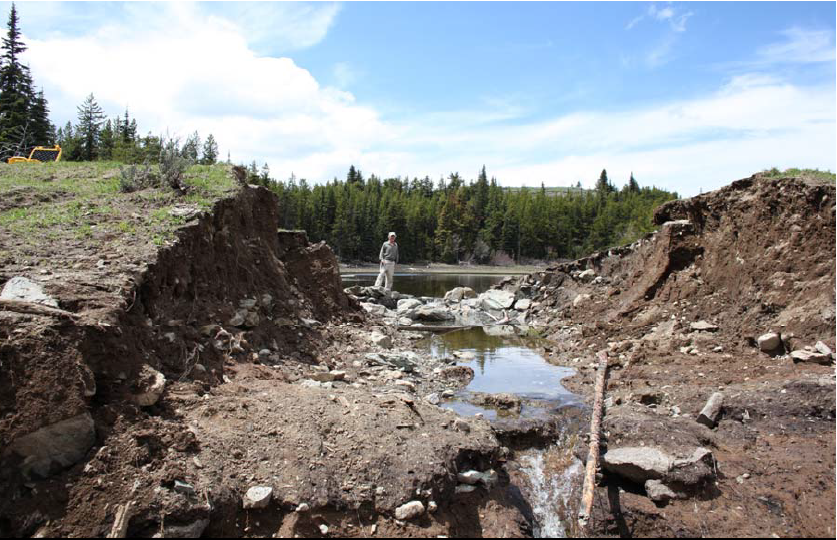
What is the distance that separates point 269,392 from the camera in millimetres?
6902

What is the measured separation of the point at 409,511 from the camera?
4965mm

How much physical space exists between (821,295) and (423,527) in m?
9.16

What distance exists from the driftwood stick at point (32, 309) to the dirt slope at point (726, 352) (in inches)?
234

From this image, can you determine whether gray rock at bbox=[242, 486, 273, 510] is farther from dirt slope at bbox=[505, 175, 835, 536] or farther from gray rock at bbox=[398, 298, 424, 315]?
gray rock at bbox=[398, 298, 424, 315]

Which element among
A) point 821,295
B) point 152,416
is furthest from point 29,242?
point 821,295

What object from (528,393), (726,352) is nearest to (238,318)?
(528,393)

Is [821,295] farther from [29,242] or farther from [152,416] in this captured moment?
[29,242]

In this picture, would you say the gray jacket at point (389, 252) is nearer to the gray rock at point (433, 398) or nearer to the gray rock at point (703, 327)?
the gray rock at point (703, 327)

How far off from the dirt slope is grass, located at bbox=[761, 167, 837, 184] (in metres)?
0.31

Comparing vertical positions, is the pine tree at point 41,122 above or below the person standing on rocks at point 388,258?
above

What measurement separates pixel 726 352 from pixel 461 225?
88183 millimetres

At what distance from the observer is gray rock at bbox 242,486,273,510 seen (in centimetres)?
480

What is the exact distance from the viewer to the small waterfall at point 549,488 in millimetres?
5590

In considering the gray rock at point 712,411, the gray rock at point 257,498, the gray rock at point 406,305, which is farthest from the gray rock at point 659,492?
the gray rock at point 406,305
